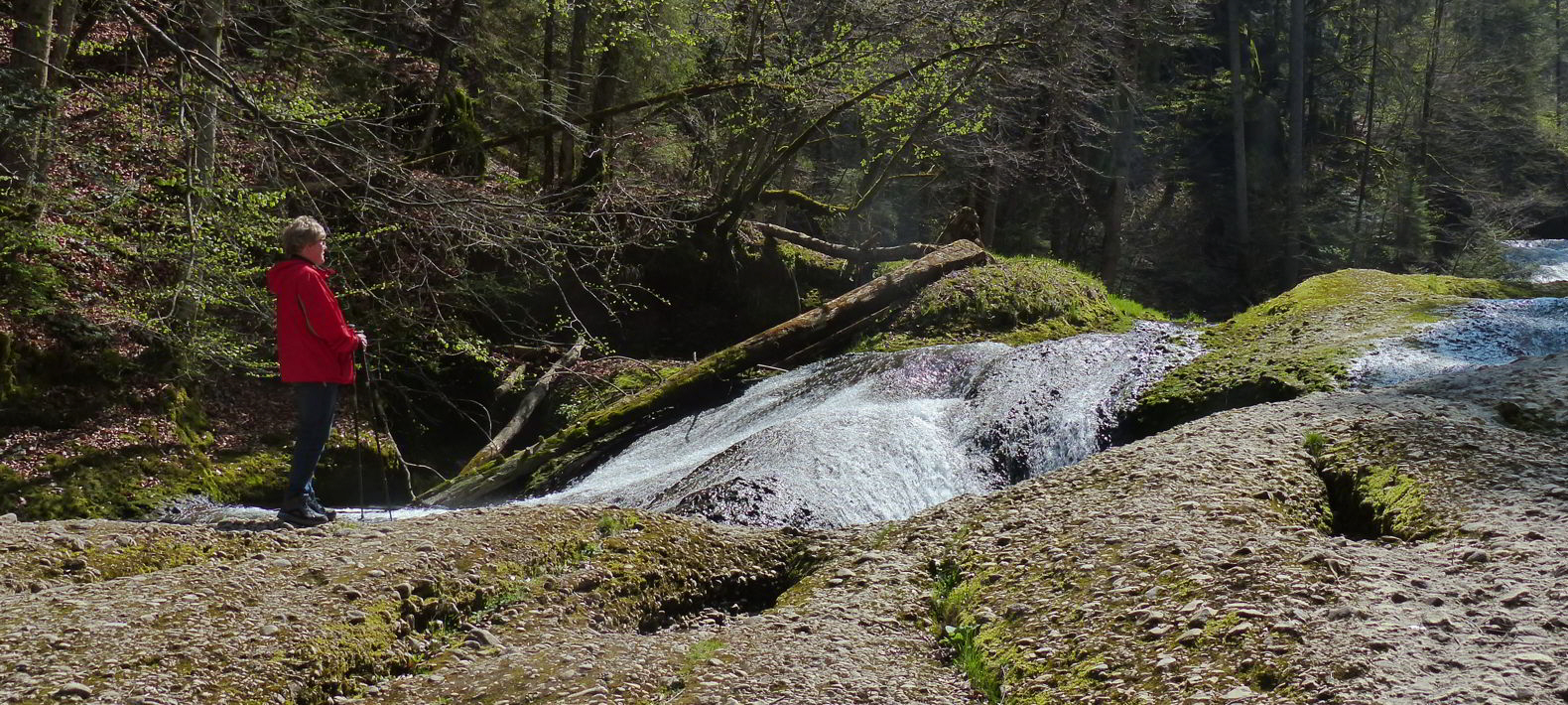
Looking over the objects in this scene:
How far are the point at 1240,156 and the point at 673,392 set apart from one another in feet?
81.1

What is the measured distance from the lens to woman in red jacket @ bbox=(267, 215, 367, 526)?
6430 millimetres

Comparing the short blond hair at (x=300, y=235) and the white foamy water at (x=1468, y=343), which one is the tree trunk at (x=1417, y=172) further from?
the short blond hair at (x=300, y=235)

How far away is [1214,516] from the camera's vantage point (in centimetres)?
505

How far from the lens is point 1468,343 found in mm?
9234

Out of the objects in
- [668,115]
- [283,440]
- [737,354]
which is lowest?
[283,440]

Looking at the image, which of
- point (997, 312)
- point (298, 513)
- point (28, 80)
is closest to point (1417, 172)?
point (997, 312)

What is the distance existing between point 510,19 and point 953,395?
11.9 meters

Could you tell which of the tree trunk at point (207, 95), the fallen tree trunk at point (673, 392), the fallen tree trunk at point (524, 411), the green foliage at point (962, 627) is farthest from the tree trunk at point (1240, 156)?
the green foliage at point (962, 627)

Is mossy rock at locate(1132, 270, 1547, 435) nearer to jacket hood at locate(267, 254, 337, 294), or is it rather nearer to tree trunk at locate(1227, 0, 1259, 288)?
jacket hood at locate(267, 254, 337, 294)

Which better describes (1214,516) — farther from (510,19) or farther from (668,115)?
(510,19)

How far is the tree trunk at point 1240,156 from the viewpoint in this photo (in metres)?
30.7


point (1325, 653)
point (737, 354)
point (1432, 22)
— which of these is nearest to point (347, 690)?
point (1325, 653)

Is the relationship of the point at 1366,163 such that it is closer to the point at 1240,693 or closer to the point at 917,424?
the point at 917,424

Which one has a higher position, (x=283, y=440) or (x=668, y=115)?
(x=668, y=115)
